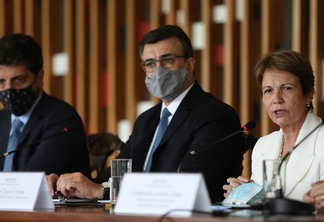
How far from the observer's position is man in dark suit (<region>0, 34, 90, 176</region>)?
4.44m

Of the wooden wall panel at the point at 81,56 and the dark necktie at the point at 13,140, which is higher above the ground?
the wooden wall panel at the point at 81,56

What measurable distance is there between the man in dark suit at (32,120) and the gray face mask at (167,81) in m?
0.76

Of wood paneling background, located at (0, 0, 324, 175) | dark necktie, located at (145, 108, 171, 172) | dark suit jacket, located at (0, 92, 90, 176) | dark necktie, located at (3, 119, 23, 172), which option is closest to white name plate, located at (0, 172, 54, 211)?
dark necktie, located at (145, 108, 171, 172)

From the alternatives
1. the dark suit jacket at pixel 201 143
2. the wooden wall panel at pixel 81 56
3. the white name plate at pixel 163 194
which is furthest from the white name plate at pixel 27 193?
the wooden wall panel at pixel 81 56

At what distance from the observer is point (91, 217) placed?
2.63 m

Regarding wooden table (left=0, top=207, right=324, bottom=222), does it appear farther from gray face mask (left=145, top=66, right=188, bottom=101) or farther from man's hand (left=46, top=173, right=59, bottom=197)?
gray face mask (left=145, top=66, right=188, bottom=101)

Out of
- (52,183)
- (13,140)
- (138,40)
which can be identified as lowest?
(52,183)

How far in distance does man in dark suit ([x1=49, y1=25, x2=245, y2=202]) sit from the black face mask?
77cm

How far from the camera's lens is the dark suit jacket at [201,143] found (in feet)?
12.0

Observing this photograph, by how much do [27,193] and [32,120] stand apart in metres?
1.70

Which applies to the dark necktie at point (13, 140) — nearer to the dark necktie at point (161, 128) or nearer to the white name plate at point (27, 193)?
the dark necktie at point (161, 128)

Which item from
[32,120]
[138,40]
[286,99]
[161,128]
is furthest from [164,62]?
[138,40]

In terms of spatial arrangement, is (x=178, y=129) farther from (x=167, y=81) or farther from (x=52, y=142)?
(x=52, y=142)

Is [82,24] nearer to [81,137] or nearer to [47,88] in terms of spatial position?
[47,88]
